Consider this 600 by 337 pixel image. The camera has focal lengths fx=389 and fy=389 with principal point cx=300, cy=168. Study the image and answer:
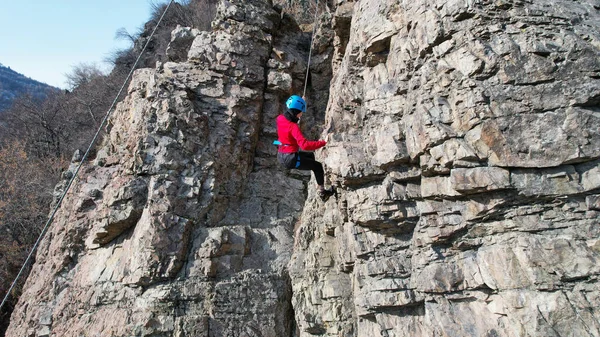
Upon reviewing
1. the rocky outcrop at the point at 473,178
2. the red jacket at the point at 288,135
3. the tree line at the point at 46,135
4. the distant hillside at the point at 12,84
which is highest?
the distant hillside at the point at 12,84

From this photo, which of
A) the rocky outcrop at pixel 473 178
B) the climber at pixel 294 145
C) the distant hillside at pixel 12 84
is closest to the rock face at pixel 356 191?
the rocky outcrop at pixel 473 178

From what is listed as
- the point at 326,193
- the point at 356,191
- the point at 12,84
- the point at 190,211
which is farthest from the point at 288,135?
the point at 12,84

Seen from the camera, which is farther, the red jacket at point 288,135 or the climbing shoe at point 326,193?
the climbing shoe at point 326,193

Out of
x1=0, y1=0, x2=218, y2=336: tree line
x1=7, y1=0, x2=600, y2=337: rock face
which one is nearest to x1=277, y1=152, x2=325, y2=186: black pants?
x1=7, y1=0, x2=600, y2=337: rock face

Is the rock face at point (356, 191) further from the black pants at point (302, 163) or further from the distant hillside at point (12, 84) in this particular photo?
the distant hillside at point (12, 84)

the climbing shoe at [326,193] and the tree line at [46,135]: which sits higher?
the tree line at [46,135]

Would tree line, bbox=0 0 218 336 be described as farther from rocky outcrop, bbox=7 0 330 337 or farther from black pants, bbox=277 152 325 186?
black pants, bbox=277 152 325 186

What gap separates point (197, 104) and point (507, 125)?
6.02 m

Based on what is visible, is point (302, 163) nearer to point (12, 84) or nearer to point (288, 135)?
point (288, 135)

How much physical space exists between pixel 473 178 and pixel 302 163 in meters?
2.92

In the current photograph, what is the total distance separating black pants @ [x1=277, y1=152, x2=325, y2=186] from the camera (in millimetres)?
6508

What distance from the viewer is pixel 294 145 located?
647 cm

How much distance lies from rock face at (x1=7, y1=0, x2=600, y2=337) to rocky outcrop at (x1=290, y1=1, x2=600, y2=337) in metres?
0.02

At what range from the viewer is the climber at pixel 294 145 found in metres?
6.36
